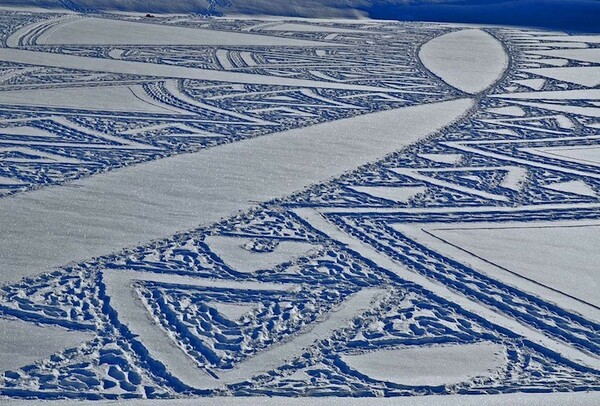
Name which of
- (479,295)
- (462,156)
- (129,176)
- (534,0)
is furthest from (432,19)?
(479,295)

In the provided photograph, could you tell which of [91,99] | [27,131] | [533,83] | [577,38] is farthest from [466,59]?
[27,131]

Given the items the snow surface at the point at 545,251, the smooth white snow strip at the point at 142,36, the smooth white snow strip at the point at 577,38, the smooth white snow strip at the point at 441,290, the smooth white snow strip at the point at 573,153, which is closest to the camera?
the smooth white snow strip at the point at 441,290

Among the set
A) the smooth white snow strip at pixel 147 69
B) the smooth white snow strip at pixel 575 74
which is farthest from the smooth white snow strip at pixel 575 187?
the smooth white snow strip at pixel 575 74

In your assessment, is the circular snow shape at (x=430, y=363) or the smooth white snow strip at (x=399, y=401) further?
the circular snow shape at (x=430, y=363)

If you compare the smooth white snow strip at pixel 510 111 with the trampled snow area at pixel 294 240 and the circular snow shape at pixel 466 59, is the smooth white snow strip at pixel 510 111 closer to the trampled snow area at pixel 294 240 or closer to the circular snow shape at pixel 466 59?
the trampled snow area at pixel 294 240

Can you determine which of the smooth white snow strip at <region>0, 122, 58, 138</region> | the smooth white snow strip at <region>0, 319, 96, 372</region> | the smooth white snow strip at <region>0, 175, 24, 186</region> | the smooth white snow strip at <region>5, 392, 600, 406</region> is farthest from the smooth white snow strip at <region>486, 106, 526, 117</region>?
the smooth white snow strip at <region>0, 319, 96, 372</region>

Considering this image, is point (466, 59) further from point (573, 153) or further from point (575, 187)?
point (575, 187)

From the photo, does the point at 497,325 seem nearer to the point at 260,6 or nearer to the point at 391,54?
the point at 391,54
